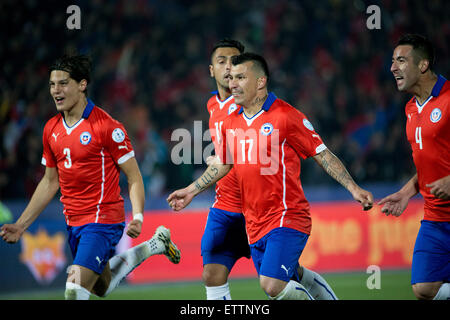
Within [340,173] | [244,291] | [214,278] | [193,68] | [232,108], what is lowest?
[244,291]

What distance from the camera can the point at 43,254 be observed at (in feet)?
32.7

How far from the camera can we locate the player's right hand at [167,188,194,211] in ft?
18.5

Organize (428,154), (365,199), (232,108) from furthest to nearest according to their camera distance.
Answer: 1. (232,108)
2. (428,154)
3. (365,199)

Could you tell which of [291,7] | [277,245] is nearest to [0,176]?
[277,245]

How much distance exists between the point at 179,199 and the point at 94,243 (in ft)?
2.62

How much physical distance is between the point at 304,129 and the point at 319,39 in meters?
10.3

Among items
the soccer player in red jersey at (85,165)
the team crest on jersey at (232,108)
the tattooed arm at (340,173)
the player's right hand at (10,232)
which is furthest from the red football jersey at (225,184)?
the player's right hand at (10,232)

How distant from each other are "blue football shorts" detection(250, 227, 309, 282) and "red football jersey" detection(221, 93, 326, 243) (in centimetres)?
6

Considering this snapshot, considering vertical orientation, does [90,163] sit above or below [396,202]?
above

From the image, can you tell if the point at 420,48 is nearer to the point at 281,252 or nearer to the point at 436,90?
the point at 436,90

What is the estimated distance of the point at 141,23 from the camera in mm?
13836

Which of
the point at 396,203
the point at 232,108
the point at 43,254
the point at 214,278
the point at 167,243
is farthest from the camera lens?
the point at 43,254

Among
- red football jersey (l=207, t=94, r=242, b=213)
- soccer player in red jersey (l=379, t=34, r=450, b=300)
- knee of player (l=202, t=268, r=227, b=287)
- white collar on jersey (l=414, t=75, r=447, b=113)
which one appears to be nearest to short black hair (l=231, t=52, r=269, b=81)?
red football jersey (l=207, t=94, r=242, b=213)

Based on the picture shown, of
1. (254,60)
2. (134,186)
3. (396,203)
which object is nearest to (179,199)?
(134,186)
